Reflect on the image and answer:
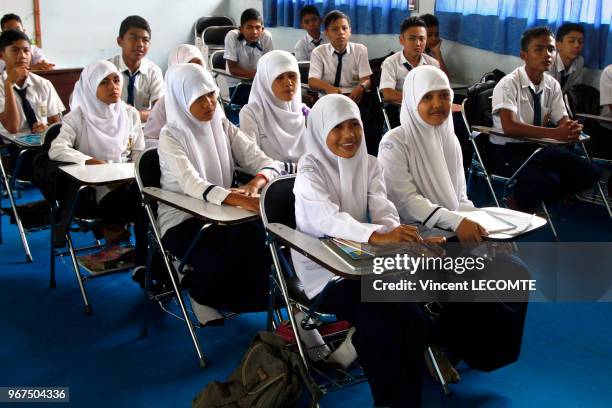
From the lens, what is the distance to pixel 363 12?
22.0 ft

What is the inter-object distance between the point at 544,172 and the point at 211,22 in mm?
5262

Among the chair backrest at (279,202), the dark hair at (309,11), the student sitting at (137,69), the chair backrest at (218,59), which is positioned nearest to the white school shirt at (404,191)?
the chair backrest at (279,202)

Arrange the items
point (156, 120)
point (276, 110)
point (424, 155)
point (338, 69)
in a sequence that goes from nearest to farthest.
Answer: point (424, 155) → point (276, 110) → point (156, 120) → point (338, 69)

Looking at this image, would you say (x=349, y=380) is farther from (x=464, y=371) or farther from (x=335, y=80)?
(x=335, y=80)

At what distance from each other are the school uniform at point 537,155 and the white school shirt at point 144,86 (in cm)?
203

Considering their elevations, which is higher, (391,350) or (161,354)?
(391,350)

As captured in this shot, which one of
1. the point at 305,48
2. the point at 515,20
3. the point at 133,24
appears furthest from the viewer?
the point at 305,48

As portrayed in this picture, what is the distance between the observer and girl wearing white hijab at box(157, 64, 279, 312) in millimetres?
2699

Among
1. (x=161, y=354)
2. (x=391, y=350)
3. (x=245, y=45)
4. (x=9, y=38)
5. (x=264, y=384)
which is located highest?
(x=9, y=38)

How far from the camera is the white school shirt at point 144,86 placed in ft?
14.8

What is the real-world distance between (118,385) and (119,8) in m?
6.17

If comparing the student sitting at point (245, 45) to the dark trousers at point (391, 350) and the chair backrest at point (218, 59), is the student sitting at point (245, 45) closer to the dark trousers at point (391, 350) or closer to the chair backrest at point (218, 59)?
the chair backrest at point (218, 59)

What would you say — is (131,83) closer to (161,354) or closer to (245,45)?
(245,45)

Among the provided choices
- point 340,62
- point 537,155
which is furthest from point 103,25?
point 537,155
